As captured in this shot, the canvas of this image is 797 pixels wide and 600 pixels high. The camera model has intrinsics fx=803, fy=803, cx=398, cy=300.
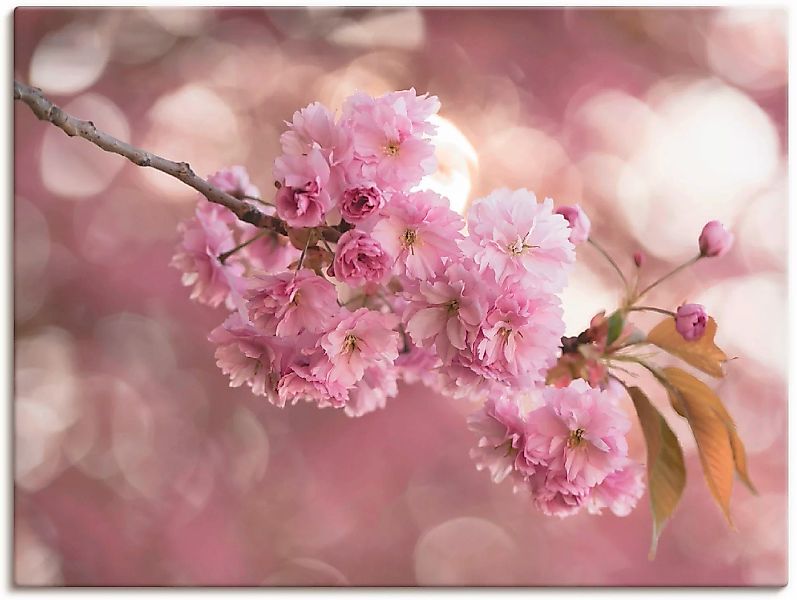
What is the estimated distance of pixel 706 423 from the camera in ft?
2.18

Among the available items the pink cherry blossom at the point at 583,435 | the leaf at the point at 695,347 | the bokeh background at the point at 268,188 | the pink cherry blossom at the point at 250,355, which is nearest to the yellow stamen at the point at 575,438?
the pink cherry blossom at the point at 583,435

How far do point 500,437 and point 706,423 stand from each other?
17cm

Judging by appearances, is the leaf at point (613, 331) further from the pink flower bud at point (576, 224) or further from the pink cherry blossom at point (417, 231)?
the pink cherry blossom at point (417, 231)

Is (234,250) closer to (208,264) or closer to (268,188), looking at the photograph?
(208,264)

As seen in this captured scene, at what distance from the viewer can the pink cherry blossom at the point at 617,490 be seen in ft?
2.17

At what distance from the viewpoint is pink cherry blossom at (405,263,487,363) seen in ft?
1.86

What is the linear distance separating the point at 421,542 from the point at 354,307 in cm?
68

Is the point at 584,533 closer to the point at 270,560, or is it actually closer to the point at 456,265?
the point at 270,560

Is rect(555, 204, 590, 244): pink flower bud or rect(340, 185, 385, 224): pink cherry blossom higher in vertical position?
rect(340, 185, 385, 224): pink cherry blossom

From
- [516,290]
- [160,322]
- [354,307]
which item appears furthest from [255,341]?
[160,322]

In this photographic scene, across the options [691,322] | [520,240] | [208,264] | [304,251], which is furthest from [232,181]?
[691,322]

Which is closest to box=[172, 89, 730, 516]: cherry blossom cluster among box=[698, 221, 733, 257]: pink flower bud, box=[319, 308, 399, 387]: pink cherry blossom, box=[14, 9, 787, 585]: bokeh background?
box=[319, 308, 399, 387]: pink cherry blossom

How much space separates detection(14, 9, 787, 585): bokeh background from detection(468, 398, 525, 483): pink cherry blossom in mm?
535

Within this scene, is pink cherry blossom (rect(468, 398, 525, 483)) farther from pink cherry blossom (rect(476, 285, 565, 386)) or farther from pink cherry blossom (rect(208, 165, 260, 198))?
pink cherry blossom (rect(208, 165, 260, 198))
